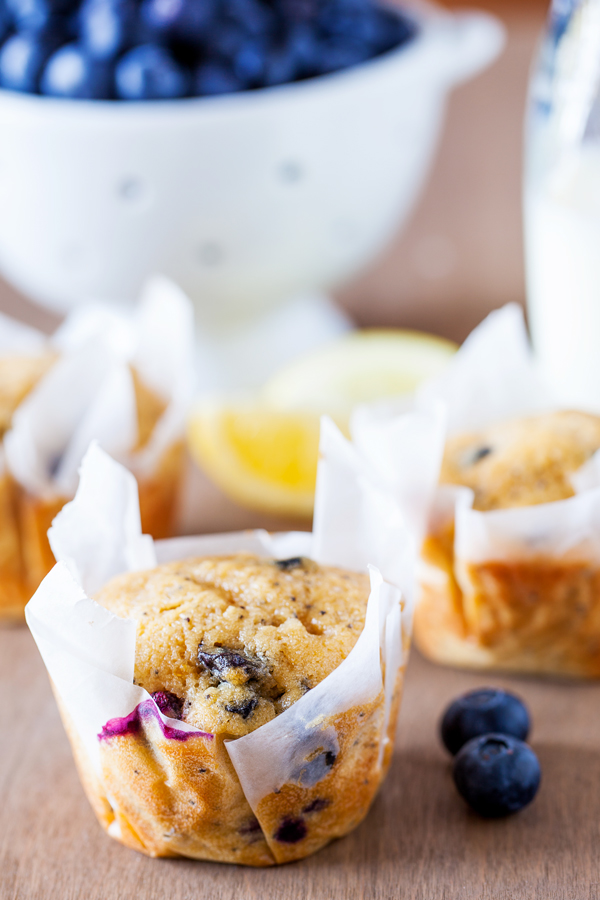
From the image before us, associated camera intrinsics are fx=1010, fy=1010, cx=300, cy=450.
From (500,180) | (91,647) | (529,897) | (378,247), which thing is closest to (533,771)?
(529,897)

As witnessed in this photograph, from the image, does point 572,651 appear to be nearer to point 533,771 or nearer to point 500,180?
point 533,771

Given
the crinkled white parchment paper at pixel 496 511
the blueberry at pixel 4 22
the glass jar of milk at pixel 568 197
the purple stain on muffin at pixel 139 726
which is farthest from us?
the blueberry at pixel 4 22

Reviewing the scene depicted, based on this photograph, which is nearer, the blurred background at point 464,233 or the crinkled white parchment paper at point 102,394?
the crinkled white parchment paper at point 102,394

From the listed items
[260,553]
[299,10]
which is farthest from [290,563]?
[299,10]

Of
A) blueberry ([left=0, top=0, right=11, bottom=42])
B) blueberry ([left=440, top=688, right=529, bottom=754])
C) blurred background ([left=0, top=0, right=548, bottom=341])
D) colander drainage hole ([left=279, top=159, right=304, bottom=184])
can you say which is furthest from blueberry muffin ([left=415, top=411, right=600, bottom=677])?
blueberry ([left=0, top=0, right=11, bottom=42])

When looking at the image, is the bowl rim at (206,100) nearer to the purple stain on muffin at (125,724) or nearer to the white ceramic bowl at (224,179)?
the white ceramic bowl at (224,179)

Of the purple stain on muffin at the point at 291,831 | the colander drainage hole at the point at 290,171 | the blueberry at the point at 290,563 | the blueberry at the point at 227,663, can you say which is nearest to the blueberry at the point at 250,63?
the colander drainage hole at the point at 290,171
